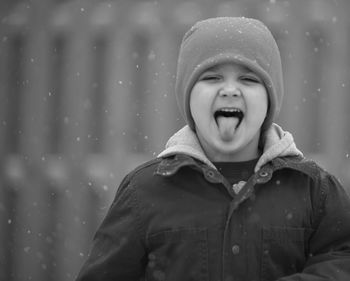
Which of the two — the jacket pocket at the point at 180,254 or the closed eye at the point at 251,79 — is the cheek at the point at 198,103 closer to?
the closed eye at the point at 251,79

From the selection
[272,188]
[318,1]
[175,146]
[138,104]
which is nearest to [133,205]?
[175,146]

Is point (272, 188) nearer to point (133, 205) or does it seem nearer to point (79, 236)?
point (133, 205)

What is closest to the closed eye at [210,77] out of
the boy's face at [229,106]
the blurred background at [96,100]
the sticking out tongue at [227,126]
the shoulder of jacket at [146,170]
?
the boy's face at [229,106]

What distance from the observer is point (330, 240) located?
78.1 inches

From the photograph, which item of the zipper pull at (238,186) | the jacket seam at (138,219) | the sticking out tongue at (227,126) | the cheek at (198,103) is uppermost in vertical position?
the cheek at (198,103)

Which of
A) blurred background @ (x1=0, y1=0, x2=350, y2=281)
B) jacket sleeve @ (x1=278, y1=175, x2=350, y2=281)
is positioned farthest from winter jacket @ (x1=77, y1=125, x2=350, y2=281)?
blurred background @ (x1=0, y1=0, x2=350, y2=281)

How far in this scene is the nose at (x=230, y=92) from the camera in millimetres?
1987

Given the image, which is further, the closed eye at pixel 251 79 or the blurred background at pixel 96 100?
the blurred background at pixel 96 100

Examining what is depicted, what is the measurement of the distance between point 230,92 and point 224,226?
1.18 ft

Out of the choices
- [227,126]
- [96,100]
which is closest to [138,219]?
[227,126]

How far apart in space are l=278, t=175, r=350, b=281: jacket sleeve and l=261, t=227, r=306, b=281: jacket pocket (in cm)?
4

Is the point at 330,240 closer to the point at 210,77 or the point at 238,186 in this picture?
the point at 238,186

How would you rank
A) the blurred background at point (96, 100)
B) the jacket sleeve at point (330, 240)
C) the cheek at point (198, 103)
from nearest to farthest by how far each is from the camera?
the jacket sleeve at point (330, 240)
the cheek at point (198, 103)
the blurred background at point (96, 100)

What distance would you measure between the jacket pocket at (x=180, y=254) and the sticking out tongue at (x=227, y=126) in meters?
0.26
